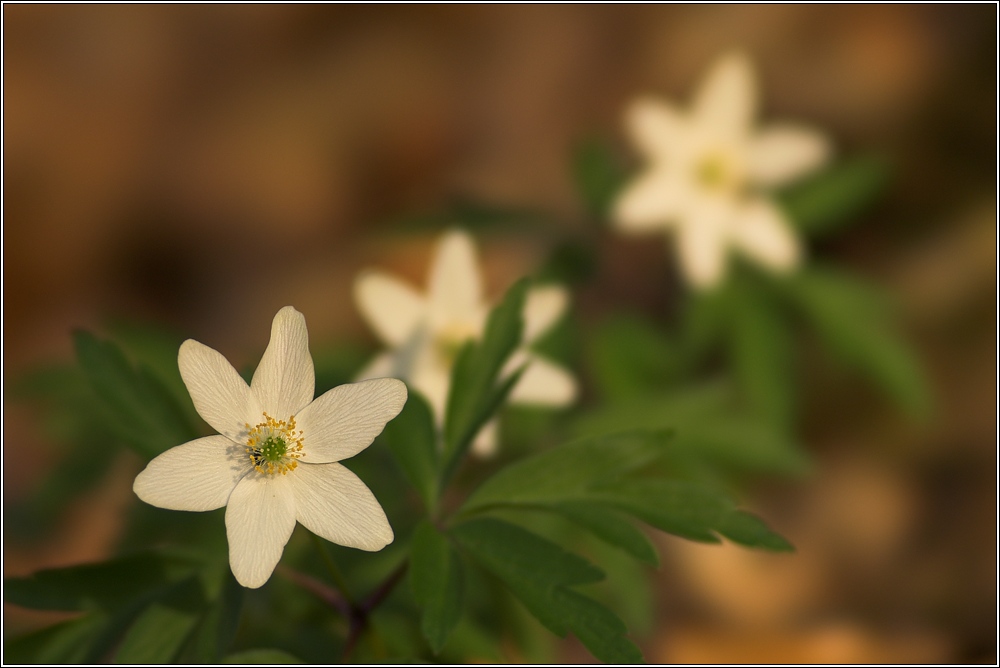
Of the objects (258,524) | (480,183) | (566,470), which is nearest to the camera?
(258,524)

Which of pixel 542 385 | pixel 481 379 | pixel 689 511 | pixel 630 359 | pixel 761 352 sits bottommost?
pixel 689 511

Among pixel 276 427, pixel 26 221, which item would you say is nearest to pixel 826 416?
pixel 276 427

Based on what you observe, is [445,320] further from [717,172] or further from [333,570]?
[717,172]

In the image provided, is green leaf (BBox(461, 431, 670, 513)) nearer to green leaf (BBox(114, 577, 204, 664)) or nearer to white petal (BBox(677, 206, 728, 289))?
green leaf (BBox(114, 577, 204, 664))

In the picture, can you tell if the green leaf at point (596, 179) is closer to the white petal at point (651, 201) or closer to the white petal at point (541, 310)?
the white petal at point (651, 201)

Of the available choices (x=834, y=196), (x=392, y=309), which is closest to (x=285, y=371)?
(x=392, y=309)

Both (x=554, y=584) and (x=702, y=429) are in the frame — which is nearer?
(x=554, y=584)
